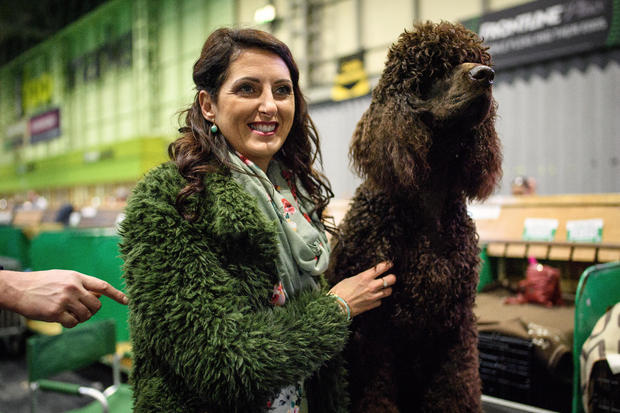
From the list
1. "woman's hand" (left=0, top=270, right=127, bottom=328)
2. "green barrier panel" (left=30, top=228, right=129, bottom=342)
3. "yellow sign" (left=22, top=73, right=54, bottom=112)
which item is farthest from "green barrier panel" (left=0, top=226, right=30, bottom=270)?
"yellow sign" (left=22, top=73, right=54, bottom=112)

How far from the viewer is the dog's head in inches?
40.4

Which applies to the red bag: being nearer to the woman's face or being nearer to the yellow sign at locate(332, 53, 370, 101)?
the woman's face

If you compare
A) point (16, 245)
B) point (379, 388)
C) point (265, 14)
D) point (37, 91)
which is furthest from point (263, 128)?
point (37, 91)

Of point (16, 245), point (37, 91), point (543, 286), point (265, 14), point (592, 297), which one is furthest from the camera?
point (37, 91)

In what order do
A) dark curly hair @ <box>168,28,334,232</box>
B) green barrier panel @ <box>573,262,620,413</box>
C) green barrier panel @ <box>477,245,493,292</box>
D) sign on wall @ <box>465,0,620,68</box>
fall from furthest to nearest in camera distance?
sign on wall @ <box>465,0,620,68</box>, green barrier panel @ <box>477,245,493,292</box>, green barrier panel @ <box>573,262,620,413</box>, dark curly hair @ <box>168,28,334,232</box>

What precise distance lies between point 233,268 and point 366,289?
38cm

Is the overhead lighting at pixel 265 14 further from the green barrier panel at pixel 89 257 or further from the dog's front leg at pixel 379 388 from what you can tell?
the dog's front leg at pixel 379 388

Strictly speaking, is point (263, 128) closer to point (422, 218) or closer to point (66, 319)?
point (422, 218)

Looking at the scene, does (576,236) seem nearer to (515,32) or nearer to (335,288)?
(335,288)

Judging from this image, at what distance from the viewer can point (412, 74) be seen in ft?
3.53

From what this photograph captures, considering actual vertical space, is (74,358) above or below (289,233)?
below

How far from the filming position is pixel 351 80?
670 cm

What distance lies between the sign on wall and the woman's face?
4.17 m

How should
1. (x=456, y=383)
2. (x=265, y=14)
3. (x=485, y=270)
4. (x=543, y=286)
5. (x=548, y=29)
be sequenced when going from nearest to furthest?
1. (x=456, y=383)
2. (x=543, y=286)
3. (x=485, y=270)
4. (x=548, y=29)
5. (x=265, y=14)
